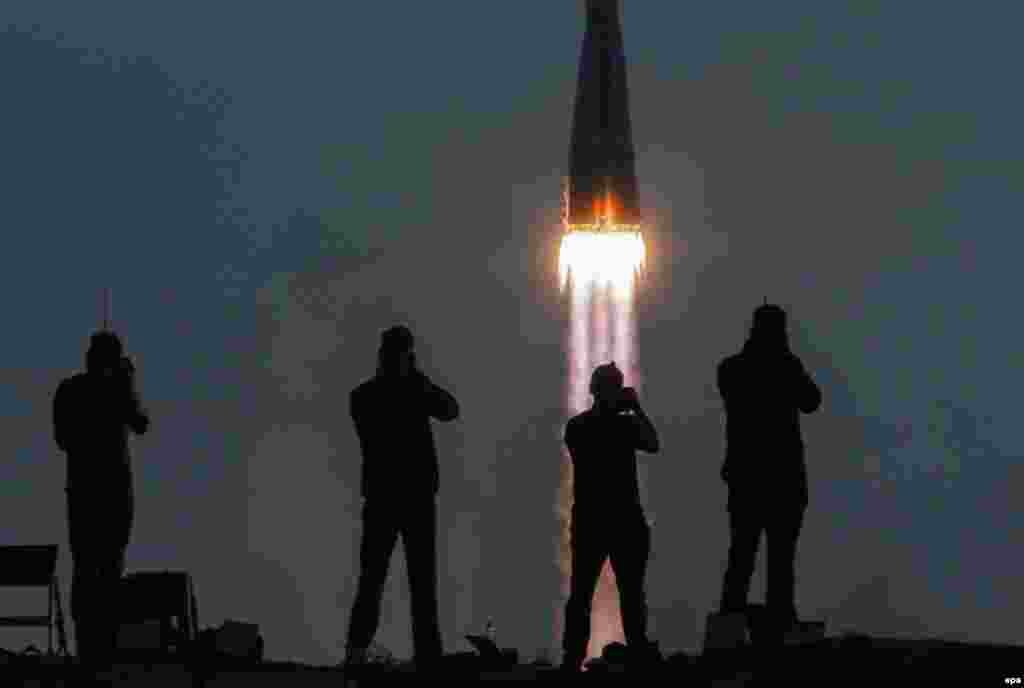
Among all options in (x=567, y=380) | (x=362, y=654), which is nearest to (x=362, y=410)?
(x=362, y=654)

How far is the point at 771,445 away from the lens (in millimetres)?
29172

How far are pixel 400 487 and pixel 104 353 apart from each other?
2429 millimetres

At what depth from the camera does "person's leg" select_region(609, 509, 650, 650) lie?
91.6ft

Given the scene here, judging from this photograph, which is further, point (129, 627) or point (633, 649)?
point (129, 627)

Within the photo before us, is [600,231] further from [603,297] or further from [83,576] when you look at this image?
[83,576]

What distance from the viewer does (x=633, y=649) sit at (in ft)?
91.8

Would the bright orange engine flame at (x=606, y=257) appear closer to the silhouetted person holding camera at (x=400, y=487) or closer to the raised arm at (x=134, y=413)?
the raised arm at (x=134, y=413)

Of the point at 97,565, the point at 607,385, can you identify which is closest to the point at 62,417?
the point at 97,565

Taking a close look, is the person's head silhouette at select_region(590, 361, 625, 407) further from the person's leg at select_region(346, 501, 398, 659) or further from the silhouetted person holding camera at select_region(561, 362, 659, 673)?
the person's leg at select_region(346, 501, 398, 659)

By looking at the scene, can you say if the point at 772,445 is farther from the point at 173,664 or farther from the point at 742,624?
the point at 173,664

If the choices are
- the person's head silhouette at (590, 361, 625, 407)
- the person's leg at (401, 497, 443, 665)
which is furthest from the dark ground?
the person's head silhouette at (590, 361, 625, 407)

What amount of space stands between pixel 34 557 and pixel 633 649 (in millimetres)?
5501

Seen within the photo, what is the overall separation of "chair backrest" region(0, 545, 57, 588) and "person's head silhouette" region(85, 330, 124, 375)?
230 centimetres

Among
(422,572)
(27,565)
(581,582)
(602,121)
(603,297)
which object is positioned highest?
(602,121)
